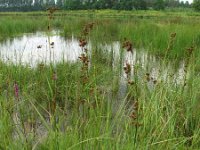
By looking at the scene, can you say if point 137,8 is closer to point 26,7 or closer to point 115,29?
point 26,7

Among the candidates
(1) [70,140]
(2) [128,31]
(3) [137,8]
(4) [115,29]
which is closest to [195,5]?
(3) [137,8]

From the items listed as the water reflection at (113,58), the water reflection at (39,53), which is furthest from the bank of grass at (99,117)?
the water reflection at (39,53)

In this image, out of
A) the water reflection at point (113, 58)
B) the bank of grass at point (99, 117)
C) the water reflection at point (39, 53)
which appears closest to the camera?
the bank of grass at point (99, 117)

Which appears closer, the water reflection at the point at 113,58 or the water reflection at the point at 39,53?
the water reflection at the point at 113,58

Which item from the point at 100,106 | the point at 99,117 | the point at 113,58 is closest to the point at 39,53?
the point at 113,58

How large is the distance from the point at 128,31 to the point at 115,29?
11.8 feet

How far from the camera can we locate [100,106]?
131 inches

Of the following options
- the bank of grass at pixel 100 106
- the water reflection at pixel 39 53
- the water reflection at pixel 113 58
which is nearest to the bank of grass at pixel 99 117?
the bank of grass at pixel 100 106

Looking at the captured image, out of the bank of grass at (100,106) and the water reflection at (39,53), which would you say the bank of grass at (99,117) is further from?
the water reflection at (39,53)

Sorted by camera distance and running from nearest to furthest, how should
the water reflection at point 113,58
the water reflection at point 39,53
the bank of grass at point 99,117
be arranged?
the bank of grass at point 99,117 < the water reflection at point 113,58 < the water reflection at point 39,53

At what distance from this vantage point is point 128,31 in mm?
11180

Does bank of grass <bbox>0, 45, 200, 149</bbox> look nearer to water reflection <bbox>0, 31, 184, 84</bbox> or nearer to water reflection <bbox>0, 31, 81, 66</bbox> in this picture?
water reflection <bbox>0, 31, 184, 84</bbox>

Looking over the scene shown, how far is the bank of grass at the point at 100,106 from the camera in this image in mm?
2324

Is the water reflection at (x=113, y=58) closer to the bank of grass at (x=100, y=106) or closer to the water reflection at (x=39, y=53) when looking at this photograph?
the water reflection at (x=39, y=53)
